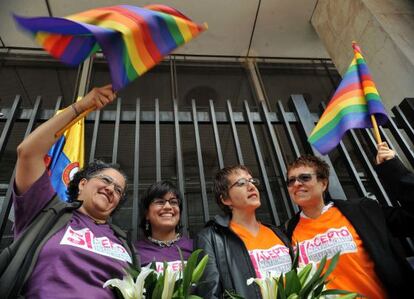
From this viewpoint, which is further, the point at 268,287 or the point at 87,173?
the point at 87,173

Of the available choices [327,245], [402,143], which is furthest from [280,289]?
[402,143]

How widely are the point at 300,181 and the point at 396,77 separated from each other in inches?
101

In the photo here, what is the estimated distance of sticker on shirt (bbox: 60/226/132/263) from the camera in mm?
1628

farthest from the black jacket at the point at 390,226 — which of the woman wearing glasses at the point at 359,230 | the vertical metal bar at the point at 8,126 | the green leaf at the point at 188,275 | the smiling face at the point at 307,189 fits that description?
the vertical metal bar at the point at 8,126

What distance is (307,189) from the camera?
90.3 inches

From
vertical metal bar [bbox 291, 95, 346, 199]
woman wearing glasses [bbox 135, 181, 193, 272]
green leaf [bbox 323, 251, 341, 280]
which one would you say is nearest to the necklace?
woman wearing glasses [bbox 135, 181, 193, 272]

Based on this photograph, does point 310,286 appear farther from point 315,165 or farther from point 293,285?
point 315,165

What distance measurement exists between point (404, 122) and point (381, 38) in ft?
5.32

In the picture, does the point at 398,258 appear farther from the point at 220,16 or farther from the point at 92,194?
the point at 220,16

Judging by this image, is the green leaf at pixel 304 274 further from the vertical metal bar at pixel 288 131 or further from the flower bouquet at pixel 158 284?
the vertical metal bar at pixel 288 131

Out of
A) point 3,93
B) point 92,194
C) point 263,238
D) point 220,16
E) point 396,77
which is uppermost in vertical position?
point 220,16

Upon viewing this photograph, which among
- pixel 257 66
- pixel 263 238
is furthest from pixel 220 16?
pixel 263 238

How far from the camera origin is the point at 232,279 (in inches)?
70.6

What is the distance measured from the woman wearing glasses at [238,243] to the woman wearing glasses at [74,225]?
0.49m
